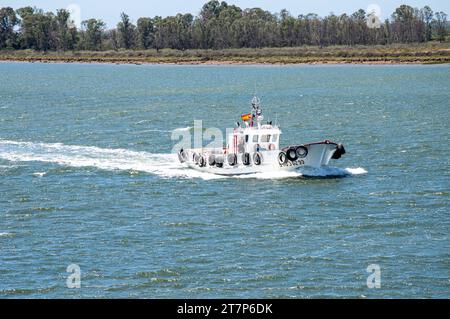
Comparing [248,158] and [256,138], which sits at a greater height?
[256,138]

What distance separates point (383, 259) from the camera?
3969cm

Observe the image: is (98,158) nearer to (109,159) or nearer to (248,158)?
(109,159)

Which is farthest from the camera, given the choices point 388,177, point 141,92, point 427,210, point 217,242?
point 141,92

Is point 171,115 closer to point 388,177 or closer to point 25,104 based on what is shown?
point 25,104

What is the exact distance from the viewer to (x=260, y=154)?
2325 inches

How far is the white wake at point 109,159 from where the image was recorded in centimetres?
5972

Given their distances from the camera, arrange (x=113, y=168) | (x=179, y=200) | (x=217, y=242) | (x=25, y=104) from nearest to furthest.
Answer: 1. (x=217, y=242)
2. (x=179, y=200)
3. (x=113, y=168)
4. (x=25, y=104)

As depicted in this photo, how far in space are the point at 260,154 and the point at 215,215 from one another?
Answer: 458 inches

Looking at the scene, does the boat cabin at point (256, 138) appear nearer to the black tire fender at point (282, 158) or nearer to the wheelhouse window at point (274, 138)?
the wheelhouse window at point (274, 138)

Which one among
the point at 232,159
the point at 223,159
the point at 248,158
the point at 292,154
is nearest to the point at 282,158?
the point at 292,154

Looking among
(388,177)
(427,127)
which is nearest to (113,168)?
(388,177)

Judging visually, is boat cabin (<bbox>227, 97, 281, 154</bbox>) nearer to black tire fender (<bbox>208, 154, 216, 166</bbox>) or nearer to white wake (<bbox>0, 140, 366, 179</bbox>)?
black tire fender (<bbox>208, 154, 216, 166</bbox>)

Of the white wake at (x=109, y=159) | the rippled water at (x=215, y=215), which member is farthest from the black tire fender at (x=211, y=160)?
the rippled water at (x=215, y=215)

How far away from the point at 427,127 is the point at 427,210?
3879 centimetres
